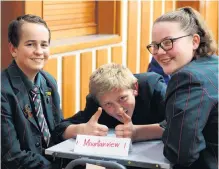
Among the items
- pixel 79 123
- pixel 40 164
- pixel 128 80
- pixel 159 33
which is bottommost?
pixel 40 164

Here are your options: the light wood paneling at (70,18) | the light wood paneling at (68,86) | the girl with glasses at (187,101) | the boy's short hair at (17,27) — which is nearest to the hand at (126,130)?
→ the girl with glasses at (187,101)

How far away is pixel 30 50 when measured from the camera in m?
2.35

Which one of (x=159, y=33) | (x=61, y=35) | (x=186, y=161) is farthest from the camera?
(x=61, y=35)

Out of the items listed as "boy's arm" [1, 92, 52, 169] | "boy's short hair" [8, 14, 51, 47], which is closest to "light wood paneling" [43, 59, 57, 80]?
"boy's short hair" [8, 14, 51, 47]

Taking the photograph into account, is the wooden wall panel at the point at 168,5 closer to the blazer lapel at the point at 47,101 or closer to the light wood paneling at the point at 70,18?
the light wood paneling at the point at 70,18

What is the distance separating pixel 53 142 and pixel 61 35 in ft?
4.22

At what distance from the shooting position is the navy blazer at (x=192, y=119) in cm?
183

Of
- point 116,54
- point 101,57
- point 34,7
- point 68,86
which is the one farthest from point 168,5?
point 34,7

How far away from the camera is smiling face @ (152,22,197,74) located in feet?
6.59

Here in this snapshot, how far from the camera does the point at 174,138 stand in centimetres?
186

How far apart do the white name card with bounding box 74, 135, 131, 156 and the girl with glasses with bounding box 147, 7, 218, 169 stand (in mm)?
174

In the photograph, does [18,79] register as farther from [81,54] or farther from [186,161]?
[81,54]

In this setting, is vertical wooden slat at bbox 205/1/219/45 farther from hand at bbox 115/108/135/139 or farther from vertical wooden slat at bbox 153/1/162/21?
hand at bbox 115/108/135/139

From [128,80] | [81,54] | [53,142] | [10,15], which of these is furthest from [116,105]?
[81,54]
